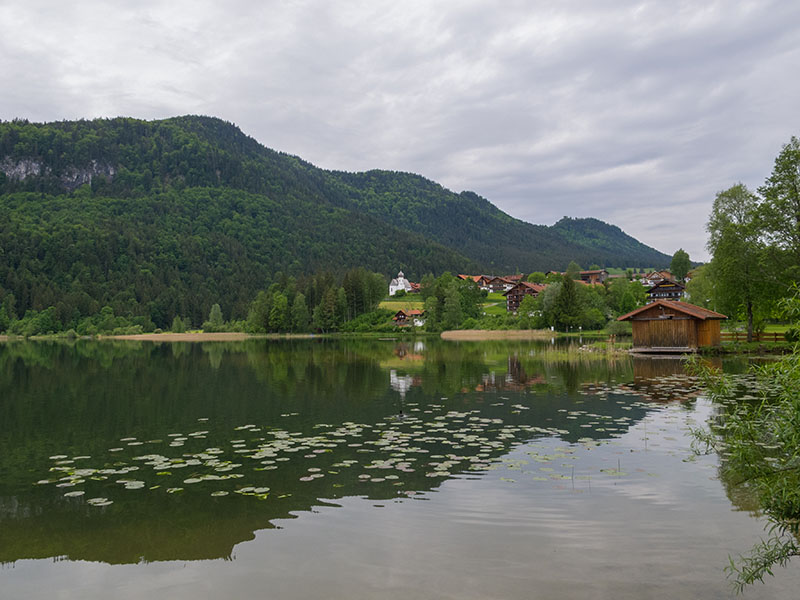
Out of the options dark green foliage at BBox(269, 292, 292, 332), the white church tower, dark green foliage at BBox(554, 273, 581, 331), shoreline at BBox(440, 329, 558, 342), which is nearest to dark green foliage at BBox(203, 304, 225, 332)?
dark green foliage at BBox(269, 292, 292, 332)

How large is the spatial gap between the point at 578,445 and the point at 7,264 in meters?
201

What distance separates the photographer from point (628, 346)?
179 feet

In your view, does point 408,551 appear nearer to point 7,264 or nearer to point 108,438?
point 108,438

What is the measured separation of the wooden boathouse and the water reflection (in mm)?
17557

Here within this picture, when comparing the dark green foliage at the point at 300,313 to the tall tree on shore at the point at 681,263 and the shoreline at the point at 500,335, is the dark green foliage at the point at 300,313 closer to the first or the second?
the shoreline at the point at 500,335

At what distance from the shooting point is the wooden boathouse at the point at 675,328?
4672 cm

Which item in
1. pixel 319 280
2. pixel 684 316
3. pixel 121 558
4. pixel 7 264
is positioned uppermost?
pixel 7 264

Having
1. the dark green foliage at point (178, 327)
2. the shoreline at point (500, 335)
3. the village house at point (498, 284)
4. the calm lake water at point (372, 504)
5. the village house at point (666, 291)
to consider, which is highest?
the village house at point (498, 284)

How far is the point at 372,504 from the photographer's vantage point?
34.0 ft

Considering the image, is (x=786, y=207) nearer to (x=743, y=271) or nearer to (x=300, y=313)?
(x=743, y=271)

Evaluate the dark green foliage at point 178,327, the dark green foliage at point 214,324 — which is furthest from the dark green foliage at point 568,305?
the dark green foliage at point 178,327

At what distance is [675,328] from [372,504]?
1749 inches

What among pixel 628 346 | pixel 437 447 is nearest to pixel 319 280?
pixel 628 346

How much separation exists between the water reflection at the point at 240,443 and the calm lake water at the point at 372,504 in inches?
2.9
